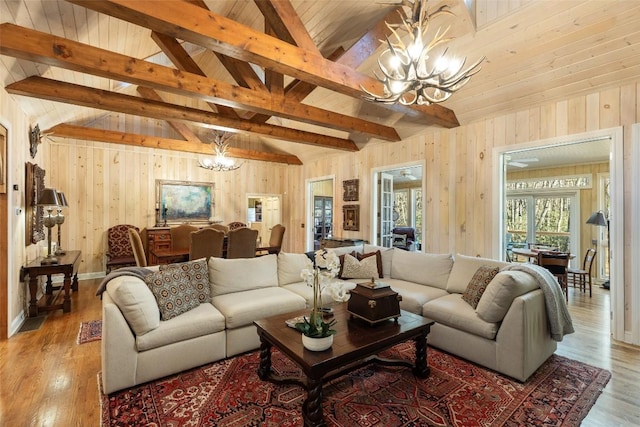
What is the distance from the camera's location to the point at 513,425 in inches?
73.8

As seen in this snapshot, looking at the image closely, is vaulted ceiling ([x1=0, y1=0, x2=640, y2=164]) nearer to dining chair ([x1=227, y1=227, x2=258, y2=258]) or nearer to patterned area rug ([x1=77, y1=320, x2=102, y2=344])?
dining chair ([x1=227, y1=227, x2=258, y2=258])

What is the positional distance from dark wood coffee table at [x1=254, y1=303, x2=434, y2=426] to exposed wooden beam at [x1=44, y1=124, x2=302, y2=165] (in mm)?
5150

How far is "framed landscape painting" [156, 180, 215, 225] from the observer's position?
6.68m

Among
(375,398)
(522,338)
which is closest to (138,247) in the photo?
(375,398)

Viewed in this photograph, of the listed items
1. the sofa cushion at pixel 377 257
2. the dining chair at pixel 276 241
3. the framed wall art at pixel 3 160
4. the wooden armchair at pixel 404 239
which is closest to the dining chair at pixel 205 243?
the dining chair at pixel 276 241

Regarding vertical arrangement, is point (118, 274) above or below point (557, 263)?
above

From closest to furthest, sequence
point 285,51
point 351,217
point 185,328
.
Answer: point 185,328, point 285,51, point 351,217

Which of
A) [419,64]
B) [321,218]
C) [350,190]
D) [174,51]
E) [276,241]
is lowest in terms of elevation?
[276,241]

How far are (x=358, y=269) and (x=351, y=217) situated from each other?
2.47 metres

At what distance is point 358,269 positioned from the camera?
12.8ft

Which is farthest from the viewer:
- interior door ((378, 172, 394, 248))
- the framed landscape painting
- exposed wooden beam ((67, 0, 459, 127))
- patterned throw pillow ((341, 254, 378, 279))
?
the framed landscape painting

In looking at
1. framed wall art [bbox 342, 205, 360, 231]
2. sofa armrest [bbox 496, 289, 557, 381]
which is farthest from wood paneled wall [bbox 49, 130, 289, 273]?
sofa armrest [bbox 496, 289, 557, 381]

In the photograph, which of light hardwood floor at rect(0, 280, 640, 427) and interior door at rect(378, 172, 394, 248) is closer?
light hardwood floor at rect(0, 280, 640, 427)

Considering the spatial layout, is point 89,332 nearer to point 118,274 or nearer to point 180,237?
point 118,274
